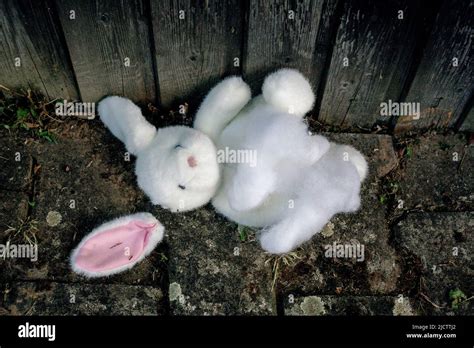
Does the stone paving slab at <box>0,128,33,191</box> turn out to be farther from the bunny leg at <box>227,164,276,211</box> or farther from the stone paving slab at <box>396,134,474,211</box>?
the stone paving slab at <box>396,134,474,211</box>

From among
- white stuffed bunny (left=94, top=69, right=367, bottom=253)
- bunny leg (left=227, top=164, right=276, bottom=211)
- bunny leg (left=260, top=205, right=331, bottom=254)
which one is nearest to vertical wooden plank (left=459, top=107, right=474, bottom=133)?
white stuffed bunny (left=94, top=69, right=367, bottom=253)

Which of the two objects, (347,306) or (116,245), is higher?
(116,245)

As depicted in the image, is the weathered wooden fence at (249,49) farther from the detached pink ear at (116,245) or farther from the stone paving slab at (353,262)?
the detached pink ear at (116,245)

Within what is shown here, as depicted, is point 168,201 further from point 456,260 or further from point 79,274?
point 456,260

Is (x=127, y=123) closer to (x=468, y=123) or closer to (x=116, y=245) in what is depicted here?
(x=116, y=245)

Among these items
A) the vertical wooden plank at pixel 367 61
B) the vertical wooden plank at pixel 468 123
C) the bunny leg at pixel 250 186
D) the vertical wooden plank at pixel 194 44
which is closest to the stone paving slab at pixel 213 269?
the bunny leg at pixel 250 186

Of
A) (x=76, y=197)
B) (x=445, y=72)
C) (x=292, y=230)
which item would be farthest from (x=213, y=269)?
(x=445, y=72)

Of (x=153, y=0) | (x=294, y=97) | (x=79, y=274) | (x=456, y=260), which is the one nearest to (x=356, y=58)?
(x=294, y=97)
